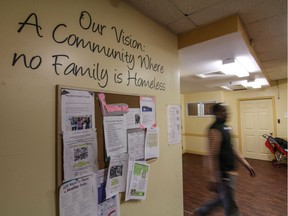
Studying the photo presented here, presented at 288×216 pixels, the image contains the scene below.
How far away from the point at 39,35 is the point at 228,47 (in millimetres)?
1852

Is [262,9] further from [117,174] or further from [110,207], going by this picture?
[110,207]

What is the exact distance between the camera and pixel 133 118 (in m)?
1.48

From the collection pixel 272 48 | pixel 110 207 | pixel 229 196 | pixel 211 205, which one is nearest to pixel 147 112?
pixel 110 207

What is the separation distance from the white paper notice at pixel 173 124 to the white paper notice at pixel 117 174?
0.67 meters

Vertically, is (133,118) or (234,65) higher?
(234,65)

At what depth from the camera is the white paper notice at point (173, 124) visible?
1928 mm

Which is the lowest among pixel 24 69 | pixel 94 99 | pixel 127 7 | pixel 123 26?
pixel 94 99

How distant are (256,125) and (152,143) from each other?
5.02m

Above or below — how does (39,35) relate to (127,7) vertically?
below

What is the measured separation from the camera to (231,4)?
1557 millimetres

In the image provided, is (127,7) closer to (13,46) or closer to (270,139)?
(13,46)

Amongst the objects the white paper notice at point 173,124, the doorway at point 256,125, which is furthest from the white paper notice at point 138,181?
the doorway at point 256,125

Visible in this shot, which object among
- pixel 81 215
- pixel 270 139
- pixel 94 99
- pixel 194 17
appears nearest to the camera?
pixel 81 215

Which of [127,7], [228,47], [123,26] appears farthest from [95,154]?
[228,47]
